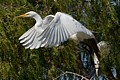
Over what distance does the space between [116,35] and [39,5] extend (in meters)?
0.62

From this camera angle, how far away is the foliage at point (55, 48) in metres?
3.37

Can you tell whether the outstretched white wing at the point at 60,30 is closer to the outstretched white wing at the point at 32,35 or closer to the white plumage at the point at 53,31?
the white plumage at the point at 53,31

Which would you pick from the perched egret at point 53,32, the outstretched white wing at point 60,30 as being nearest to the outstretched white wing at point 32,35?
the perched egret at point 53,32

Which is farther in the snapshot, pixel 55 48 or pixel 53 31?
pixel 55 48

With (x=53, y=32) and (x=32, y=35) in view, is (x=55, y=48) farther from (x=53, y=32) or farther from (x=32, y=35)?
(x=53, y=32)

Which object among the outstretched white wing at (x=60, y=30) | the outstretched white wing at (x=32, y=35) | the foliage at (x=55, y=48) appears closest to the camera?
the outstretched white wing at (x=60, y=30)

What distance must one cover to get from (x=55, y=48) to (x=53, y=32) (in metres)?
0.36

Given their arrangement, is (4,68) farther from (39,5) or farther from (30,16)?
(39,5)

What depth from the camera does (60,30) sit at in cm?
309

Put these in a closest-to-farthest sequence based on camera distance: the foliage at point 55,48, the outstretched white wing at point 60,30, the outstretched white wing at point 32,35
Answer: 1. the outstretched white wing at point 60,30
2. the outstretched white wing at point 32,35
3. the foliage at point 55,48

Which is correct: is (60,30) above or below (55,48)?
above

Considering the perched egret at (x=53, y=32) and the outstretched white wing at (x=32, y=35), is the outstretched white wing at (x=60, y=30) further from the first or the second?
the outstretched white wing at (x=32, y=35)

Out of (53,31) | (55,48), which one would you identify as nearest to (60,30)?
(53,31)

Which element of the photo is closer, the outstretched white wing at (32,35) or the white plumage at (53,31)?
the white plumage at (53,31)
